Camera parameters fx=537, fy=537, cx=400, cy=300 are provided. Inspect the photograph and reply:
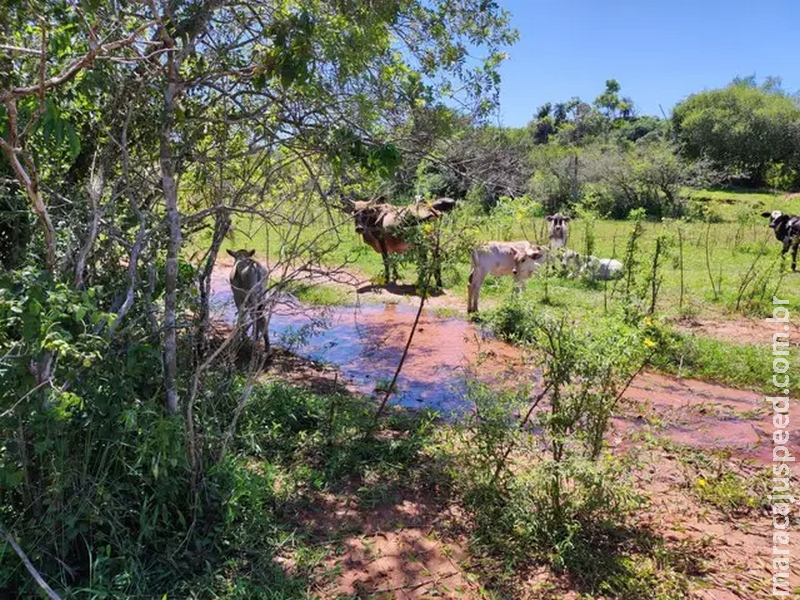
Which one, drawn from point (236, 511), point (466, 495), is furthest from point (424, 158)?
point (236, 511)

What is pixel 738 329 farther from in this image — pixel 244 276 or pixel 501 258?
pixel 244 276

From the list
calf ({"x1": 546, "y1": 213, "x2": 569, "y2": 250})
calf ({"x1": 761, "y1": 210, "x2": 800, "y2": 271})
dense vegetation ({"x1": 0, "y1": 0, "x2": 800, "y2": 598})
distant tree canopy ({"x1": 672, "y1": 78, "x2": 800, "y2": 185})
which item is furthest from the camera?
distant tree canopy ({"x1": 672, "y1": 78, "x2": 800, "y2": 185})

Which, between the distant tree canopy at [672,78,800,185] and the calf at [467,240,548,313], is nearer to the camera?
the calf at [467,240,548,313]

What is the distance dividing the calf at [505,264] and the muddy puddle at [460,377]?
62cm

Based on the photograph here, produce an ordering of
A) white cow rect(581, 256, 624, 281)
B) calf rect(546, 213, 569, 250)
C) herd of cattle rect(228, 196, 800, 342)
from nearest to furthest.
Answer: herd of cattle rect(228, 196, 800, 342) → white cow rect(581, 256, 624, 281) → calf rect(546, 213, 569, 250)

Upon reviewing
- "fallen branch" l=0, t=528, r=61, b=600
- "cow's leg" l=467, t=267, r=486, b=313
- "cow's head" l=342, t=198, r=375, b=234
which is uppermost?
"cow's head" l=342, t=198, r=375, b=234

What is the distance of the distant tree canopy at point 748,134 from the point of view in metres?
32.2

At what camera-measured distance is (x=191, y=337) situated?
3.51 meters

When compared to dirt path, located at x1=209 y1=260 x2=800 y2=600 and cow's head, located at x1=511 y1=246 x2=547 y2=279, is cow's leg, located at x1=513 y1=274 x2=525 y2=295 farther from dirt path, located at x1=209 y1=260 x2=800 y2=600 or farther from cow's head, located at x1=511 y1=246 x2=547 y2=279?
dirt path, located at x1=209 y1=260 x2=800 y2=600

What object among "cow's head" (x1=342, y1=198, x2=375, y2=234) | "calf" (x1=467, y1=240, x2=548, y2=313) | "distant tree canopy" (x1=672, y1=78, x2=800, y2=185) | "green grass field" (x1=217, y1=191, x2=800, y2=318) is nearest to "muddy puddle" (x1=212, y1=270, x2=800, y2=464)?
"calf" (x1=467, y1=240, x2=548, y2=313)

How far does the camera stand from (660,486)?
4031mm

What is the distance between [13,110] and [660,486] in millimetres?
4496

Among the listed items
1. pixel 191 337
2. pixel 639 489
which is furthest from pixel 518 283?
pixel 191 337

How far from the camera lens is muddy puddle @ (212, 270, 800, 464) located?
4.79 meters
